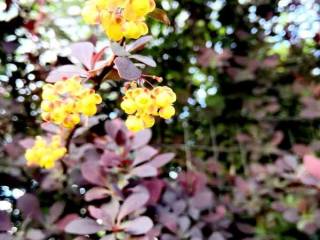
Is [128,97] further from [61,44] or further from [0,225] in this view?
[61,44]

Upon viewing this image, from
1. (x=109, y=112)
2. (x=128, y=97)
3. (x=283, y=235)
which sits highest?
(x=109, y=112)

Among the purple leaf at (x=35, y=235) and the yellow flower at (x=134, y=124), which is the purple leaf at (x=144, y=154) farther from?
the yellow flower at (x=134, y=124)

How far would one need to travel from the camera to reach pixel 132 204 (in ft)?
A: 3.64

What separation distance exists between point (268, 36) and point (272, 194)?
27.1 inches

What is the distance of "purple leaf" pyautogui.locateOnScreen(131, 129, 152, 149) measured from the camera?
1.34 m

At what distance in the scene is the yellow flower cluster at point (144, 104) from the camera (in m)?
0.67

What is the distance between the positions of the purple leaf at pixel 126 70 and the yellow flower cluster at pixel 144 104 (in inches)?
2.0

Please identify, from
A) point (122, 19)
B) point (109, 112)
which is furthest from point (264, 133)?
point (122, 19)

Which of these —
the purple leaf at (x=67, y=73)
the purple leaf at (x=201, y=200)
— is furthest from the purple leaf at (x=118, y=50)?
the purple leaf at (x=201, y=200)

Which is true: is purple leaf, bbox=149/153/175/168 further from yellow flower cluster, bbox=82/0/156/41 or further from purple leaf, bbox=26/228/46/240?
yellow flower cluster, bbox=82/0/156/41

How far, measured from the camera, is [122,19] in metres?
0.58

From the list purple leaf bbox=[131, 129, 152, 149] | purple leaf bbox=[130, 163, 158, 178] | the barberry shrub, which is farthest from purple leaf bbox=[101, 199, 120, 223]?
purple leaf bbox=[131, 129, 152, 149]

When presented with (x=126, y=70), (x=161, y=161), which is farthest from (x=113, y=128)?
(x=126, y=70)

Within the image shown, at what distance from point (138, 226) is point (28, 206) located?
0.39 metres
